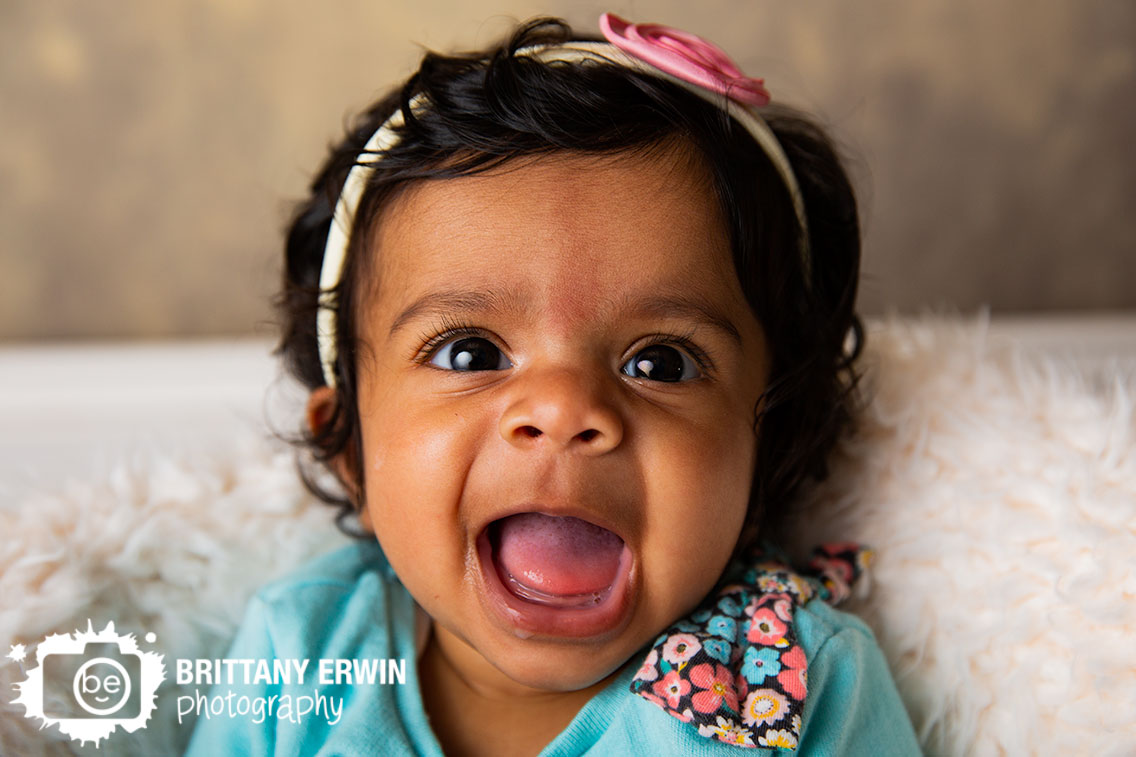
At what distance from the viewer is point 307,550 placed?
1.06m

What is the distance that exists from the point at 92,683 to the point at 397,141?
1.94 feet

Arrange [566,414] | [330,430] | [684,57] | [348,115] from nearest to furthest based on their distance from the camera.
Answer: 1. [566,414]
2. [684,57]
3. [330,430]
4. [348,115]

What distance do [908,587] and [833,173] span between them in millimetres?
456

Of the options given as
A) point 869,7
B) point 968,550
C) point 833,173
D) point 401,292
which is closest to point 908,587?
point 968,550

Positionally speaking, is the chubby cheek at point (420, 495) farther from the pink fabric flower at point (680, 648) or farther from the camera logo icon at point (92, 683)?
the camera logo icon at point (92, 683)

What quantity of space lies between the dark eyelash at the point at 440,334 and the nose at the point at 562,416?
82mm

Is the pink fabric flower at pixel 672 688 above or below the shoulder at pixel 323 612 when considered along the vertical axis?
above

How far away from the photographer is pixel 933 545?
92 cm

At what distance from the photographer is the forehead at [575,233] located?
0.76 metres

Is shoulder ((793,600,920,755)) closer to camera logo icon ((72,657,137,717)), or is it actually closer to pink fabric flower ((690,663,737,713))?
pink fabric flower ((690,663,737,713))

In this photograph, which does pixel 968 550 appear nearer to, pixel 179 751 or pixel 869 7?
pixel 179 751

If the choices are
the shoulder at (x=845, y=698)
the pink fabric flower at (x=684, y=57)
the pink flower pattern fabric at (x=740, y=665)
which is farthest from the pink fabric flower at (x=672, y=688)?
the pink fabric flower at (x=684, y=57)

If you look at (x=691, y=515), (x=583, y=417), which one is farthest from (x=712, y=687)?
(x=583, y=417)

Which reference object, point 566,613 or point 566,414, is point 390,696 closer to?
point 566,613
